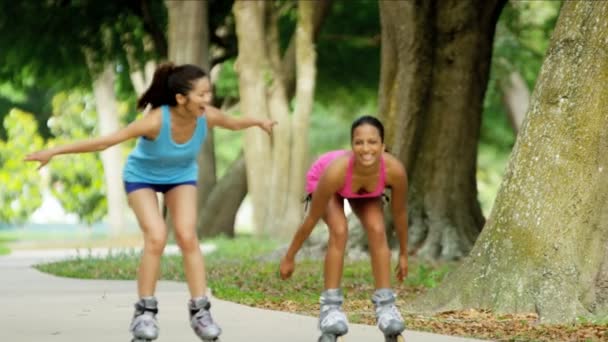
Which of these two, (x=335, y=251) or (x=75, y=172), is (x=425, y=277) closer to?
(x=335, y=251)

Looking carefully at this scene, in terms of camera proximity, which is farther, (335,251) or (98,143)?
(335,251)

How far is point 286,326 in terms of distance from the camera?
9.55m

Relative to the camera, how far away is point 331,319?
26.5ft

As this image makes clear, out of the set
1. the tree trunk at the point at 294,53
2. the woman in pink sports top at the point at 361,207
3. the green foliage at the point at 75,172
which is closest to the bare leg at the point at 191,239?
the woman in pink sports top at the point at 361,207

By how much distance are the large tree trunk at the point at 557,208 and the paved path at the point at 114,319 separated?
1.33 m

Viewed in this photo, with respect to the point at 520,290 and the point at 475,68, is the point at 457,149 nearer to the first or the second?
the point at 475,68

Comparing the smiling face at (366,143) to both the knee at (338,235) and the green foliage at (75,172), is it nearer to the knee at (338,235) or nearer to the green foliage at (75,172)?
the knee at (338,235)

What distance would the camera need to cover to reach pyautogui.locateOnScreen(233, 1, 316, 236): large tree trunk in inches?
1027

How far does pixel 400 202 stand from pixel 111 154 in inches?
1303

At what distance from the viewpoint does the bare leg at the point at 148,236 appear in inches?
319

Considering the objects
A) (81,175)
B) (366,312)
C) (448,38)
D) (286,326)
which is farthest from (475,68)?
(81,175)

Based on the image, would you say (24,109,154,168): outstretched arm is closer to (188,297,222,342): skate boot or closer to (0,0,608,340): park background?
(188,297,222,342): skate boot

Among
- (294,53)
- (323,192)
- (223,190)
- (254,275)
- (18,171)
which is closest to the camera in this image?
(323,192)

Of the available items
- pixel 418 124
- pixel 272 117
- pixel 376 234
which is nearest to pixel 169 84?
pixel 376 234
